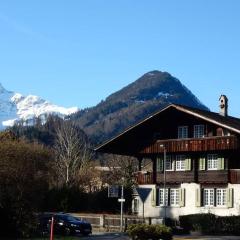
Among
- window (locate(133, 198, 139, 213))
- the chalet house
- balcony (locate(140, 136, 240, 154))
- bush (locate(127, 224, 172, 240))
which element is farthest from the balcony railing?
bush (locate(127, 224, 172, 240))

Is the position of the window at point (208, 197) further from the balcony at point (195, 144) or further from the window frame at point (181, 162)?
the balcony at point (195, 144)

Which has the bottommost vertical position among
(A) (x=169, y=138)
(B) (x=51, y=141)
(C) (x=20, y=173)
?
(C) (x=20, y=173)

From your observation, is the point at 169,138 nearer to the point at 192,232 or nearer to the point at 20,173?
the point at 192,232

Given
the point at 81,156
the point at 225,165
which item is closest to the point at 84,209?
the point at 225,165

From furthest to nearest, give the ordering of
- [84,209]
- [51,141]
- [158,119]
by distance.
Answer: [51,141] → [84,209] → [158,119]

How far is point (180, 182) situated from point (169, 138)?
408cm

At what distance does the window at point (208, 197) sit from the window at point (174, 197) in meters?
2.80

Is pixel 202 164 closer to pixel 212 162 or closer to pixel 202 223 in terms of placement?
pixel 212 162

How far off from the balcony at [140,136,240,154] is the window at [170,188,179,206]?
3707mm

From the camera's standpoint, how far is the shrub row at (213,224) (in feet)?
145

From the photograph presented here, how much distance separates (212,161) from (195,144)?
2151 millimetres

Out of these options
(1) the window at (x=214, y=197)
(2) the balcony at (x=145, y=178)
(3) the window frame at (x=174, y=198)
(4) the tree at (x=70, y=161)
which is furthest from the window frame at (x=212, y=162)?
(4) the tree at (x=70, y=161)

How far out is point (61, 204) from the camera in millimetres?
59594

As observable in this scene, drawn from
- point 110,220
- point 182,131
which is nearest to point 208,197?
point 182,131
